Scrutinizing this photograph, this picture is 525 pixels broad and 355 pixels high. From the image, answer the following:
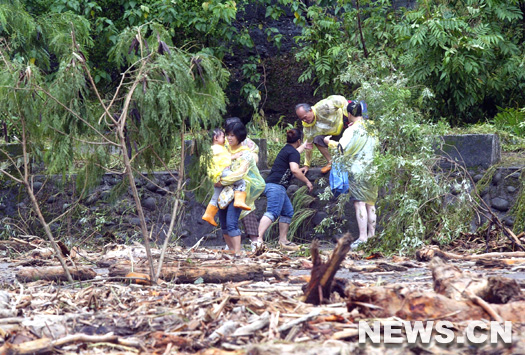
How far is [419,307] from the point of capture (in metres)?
2.99

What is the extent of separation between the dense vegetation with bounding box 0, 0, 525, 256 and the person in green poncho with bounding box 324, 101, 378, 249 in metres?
0.39

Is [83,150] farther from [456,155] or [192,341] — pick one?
[456,155]

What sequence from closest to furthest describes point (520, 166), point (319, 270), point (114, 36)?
point (319, 270), point (520, 166), point (114, 36)

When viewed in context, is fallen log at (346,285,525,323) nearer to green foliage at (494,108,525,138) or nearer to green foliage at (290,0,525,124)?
green foliage at (290,0,525,124)

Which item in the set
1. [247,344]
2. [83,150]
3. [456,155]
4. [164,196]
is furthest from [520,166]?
[247,344]

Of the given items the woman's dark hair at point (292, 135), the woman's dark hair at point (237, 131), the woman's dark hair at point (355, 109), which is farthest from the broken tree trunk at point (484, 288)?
the woman's dark hair at point (292, 135)

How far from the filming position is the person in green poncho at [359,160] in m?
7.47

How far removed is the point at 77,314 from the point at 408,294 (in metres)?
1.77

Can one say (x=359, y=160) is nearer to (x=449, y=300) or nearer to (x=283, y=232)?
(x=283, y=232)

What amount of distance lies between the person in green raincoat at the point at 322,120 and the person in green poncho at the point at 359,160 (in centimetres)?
109

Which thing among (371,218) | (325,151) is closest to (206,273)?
(371,218)

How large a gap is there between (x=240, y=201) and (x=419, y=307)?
4.65m

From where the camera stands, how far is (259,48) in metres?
12.6

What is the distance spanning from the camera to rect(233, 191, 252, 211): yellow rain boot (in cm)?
749
